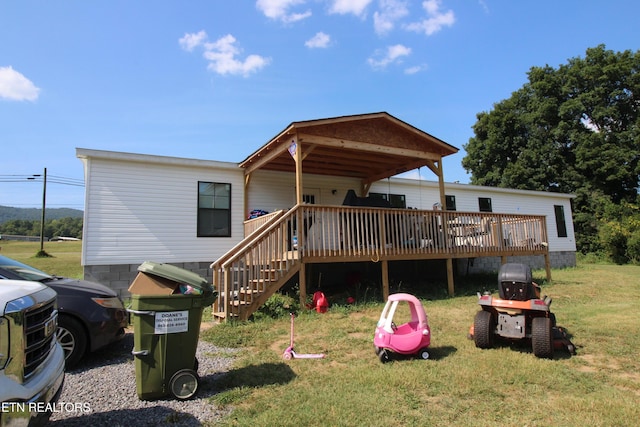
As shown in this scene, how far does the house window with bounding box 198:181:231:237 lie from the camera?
34.4 feet

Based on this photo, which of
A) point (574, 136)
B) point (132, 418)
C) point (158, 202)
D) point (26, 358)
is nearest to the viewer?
point (26, 358)

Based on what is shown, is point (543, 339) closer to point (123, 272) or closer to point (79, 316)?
point (79, 316)

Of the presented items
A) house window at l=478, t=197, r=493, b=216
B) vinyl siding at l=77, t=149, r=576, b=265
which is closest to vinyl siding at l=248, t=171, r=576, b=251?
vinyl siding at l=77, t=149, r=576, b=265

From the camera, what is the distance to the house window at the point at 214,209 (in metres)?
10.5

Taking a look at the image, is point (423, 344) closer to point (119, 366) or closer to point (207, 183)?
point (119, 366)

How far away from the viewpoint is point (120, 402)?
11.5 feet

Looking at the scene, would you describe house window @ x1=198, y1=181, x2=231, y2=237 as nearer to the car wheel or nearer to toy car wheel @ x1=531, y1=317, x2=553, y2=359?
the car wheel

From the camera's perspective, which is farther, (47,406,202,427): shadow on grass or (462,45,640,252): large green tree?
(462,45,640,252): large green tree

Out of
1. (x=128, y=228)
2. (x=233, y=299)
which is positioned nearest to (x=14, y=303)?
(x=233, y=299)

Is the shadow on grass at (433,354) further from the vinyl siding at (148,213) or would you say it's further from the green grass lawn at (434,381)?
the vinyl siding at (148,213)

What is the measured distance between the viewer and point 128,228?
9523 millimetres

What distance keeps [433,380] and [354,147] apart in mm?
6198

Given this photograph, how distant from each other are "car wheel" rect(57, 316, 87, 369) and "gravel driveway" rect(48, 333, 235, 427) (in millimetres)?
158

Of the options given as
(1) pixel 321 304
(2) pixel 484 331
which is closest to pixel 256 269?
(1) pixel 321 304
